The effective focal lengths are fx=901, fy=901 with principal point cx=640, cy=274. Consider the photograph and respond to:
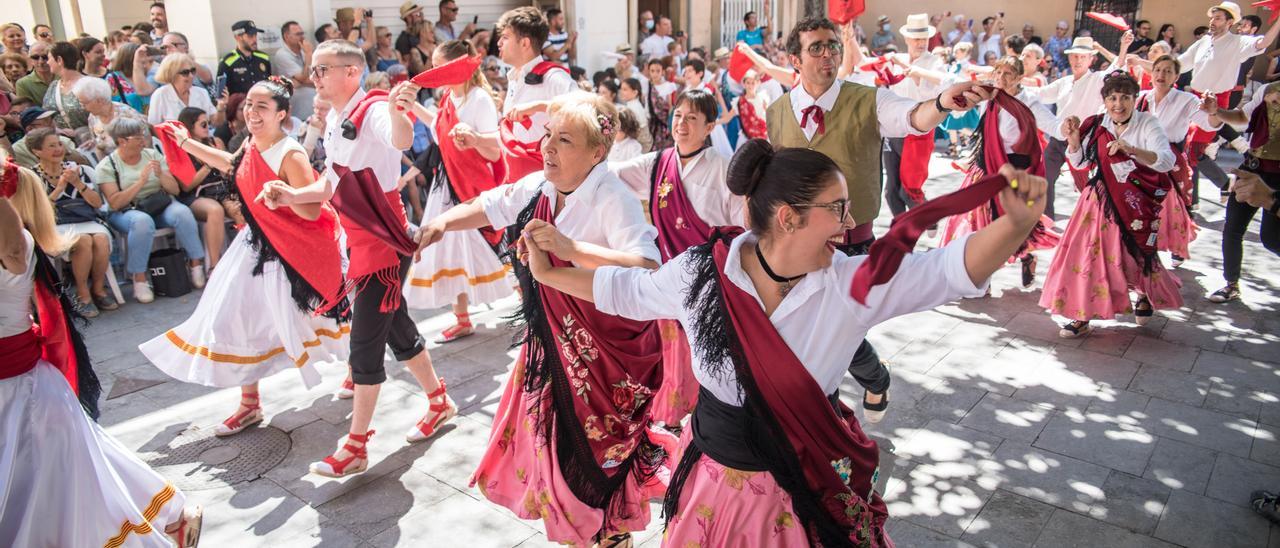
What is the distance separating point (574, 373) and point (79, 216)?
548cm

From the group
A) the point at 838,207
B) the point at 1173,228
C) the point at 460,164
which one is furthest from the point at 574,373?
the point at 1173,228

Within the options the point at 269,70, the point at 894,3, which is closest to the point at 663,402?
the point at 269,70

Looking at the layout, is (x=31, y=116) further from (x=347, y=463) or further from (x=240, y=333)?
(x=347, y=463)

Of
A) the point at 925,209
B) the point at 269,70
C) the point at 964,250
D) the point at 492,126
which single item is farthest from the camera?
the point at 269,70

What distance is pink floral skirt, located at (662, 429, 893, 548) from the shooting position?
2330 mm

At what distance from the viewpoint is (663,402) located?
4508mm

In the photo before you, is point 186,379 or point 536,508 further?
point 186,379

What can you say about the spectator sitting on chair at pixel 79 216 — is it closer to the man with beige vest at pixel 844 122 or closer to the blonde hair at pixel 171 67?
the blonde hair at pixel 171 67

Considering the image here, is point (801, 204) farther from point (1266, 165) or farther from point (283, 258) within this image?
point (1266, 165)

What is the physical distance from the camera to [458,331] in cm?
600

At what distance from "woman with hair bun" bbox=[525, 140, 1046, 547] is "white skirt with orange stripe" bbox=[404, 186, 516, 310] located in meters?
A: 3.66

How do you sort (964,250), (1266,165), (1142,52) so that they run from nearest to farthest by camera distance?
(964,250) < (1266,165) < (1142,52)

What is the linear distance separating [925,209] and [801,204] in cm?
38

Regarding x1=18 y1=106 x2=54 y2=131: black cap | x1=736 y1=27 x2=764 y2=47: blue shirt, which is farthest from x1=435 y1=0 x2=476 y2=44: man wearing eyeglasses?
x1=736 y1=27 x2=764 y2=47: blue shirt
